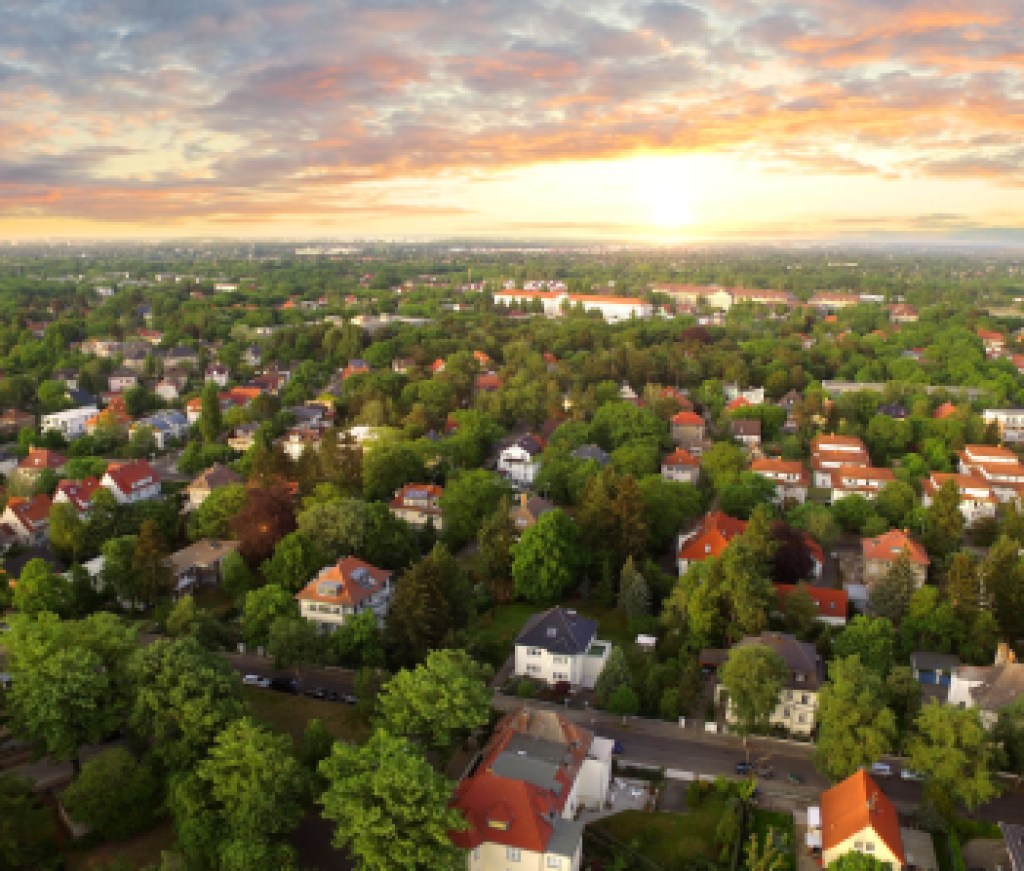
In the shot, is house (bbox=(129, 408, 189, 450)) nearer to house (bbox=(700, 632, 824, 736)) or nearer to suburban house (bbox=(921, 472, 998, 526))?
house (bbox=(700, 632, 824, 736))

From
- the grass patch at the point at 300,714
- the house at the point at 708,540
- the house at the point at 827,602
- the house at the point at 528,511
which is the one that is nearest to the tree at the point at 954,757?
the house at the point at 827,602

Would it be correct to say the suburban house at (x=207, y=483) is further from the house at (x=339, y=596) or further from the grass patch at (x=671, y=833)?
the grass patch at (x=671, y=833)

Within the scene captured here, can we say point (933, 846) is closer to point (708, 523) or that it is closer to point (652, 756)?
point (652, 756)

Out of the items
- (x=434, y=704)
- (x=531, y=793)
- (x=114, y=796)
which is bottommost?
(x=114, y=796)

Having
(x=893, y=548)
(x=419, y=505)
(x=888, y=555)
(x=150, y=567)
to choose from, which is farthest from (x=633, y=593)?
(x=150, y=567)

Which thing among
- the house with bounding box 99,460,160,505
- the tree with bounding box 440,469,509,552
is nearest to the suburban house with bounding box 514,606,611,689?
the tree with bounding box 440,469,509,552

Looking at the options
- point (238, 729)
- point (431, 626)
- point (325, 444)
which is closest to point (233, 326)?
point (325, 444)

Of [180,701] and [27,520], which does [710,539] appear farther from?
[27,520]
